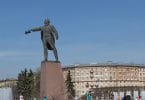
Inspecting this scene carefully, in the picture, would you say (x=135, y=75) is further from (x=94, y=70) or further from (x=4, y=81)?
(x=4, y=81)

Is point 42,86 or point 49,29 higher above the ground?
point 49,29

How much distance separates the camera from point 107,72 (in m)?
156

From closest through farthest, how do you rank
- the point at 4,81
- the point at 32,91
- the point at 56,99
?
1. the point at 56,99
2. the point at 32,91
3. the point at 4,81

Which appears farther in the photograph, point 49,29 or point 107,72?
point 107,72

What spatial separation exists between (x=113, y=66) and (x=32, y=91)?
74.2m

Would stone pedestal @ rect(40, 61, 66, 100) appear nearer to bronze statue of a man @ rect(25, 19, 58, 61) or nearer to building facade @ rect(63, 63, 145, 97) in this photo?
bronze statue of a man @ rect(25, 19, 58, 61)

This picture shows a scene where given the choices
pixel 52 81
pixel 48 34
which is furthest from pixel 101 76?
Result: pixel 52 81

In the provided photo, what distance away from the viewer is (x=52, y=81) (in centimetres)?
2667

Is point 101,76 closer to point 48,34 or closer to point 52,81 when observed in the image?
point 48,34

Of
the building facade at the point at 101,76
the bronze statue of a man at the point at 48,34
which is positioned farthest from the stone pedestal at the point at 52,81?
the building facade at the point at 101,76

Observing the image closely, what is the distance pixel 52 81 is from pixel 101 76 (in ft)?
424

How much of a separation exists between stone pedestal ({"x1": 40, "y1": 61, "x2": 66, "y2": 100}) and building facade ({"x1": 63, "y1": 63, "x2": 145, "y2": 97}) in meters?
126

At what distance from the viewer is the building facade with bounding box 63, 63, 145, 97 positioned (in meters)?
155

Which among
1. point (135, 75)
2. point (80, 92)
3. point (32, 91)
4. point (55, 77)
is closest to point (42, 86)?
point (55, 77)
